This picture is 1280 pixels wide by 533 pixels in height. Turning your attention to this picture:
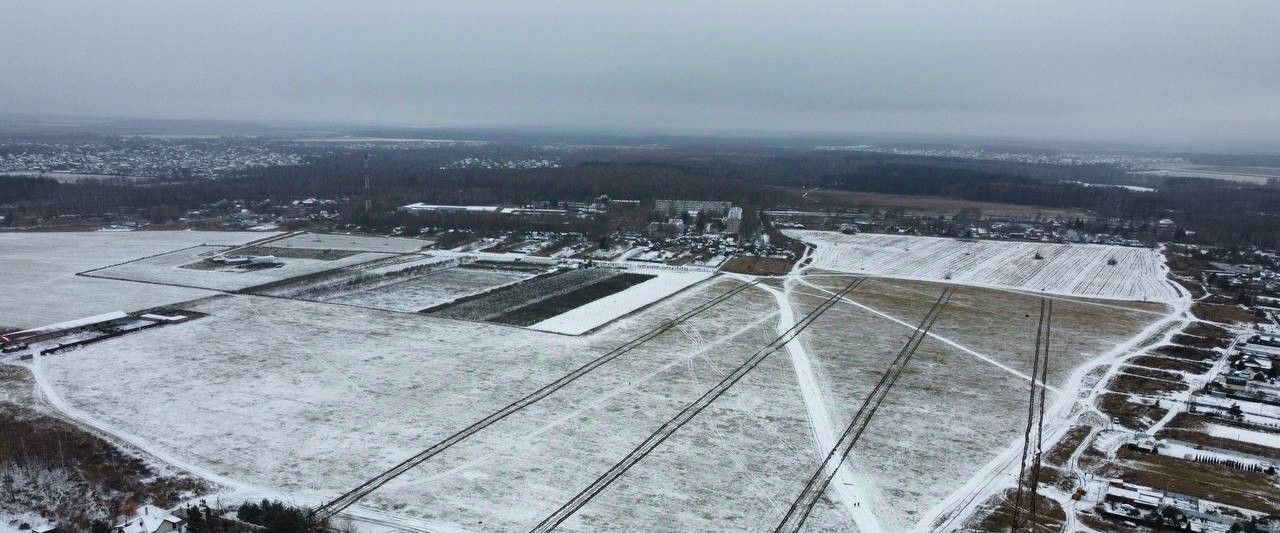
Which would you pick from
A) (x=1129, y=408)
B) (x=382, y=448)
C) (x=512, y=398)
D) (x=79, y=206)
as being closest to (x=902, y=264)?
(x=1129, y=408)

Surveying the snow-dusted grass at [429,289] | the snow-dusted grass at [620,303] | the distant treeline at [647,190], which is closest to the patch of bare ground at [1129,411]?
the snow-dusted grass at [620,303]

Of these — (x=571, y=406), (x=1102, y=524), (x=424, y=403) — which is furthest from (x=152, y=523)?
(x=1102, y=524)

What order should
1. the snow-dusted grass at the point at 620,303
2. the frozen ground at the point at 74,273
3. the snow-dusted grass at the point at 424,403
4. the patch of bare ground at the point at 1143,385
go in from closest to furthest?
the snow-dusted grass at the point at 424,403 → the patch of bare ground at the point at 1143,385 → the snow-dusted grass at the point at 620,303 → the frozen ground at the point at 74,273

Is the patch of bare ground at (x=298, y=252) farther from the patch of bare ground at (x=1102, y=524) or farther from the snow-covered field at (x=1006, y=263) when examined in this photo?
the patch of bare ground at (x=1102, y=524)

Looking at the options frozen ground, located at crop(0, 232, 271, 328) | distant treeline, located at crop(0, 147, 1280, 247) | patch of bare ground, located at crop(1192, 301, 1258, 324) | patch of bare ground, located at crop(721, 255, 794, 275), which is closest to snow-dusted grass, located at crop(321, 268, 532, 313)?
frozen ground, located at crop(0, 232, 271, 328)

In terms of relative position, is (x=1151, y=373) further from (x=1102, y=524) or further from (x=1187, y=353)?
(x=1102, y=524)

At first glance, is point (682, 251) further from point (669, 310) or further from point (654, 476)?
point (654, 476)
